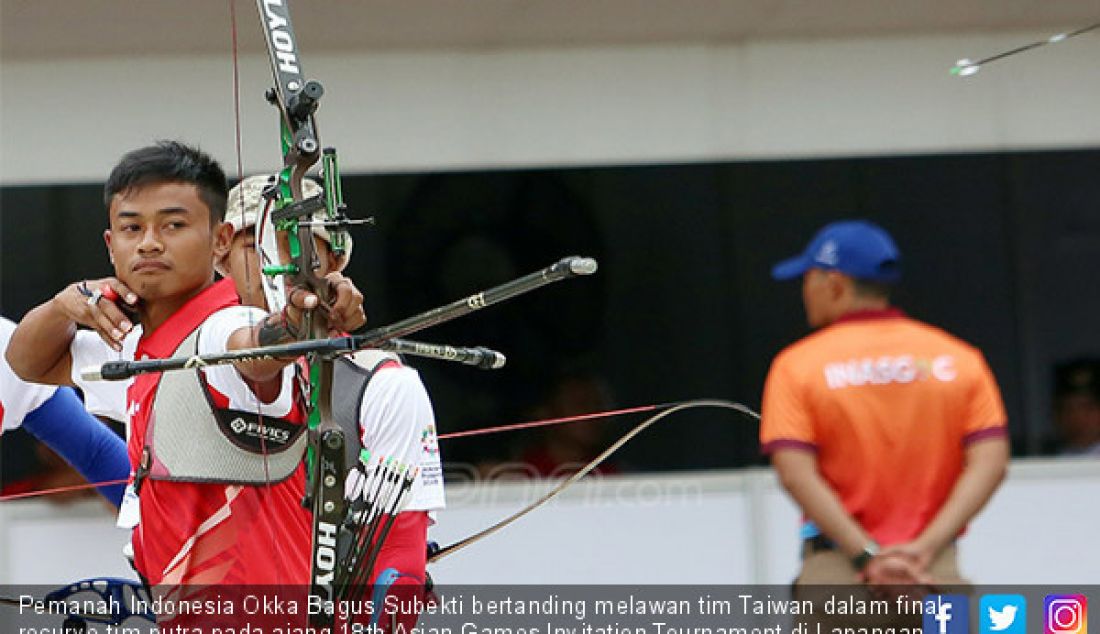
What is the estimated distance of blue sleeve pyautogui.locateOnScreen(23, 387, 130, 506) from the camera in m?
2.81

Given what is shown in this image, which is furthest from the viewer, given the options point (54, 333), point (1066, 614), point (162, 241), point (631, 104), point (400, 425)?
point (631, 104)

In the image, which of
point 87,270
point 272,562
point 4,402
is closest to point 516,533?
point 87,270

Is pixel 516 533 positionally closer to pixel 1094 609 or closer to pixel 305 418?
pixel 1094 609

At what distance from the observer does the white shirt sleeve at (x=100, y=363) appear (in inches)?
94.1

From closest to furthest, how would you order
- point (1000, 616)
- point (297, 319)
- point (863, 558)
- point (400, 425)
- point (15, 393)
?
point (297, 319), point (400, 425), point (15, 393), point (863, 558), point (1000, 616)

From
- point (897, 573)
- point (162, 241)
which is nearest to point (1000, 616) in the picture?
point (897, 573)

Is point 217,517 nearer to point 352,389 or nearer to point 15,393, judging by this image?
point 352,389

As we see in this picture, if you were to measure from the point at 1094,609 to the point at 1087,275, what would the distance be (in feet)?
3.65

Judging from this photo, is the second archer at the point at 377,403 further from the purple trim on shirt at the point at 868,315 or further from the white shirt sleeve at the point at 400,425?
the purple trim on shirt at the point at 868,315

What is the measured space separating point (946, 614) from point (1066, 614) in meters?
0.46

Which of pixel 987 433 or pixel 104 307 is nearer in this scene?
pixel 104 307

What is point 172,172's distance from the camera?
2332 mm

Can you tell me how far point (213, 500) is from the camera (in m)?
2.19

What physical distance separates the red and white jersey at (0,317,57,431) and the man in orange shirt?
1.14 meters
